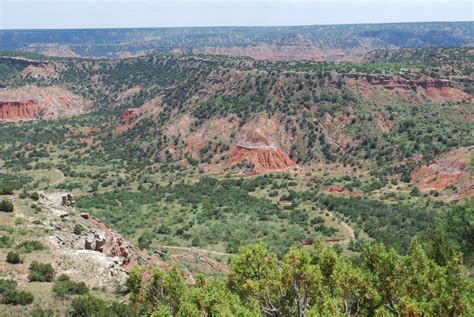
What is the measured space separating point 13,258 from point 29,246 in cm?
264

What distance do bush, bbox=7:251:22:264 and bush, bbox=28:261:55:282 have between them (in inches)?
43.7

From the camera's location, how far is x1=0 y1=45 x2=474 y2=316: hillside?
22406 millimetres

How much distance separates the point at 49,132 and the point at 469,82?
10725cm

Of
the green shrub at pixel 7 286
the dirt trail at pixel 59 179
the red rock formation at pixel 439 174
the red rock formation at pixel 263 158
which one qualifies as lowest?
the dirt trail at pixel 59 179

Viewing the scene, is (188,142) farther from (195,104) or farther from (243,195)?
(243,195)

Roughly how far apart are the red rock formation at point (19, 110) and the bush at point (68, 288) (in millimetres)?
136591

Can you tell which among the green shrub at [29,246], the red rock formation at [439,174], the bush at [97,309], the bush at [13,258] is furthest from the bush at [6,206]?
the red rock formation at [439,174]

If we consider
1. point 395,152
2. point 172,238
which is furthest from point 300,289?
point 395,152

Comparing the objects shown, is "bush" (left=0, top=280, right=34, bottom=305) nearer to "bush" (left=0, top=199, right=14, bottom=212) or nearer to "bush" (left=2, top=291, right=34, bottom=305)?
"bush" (left=2, top=291, right=34, bottom=305)

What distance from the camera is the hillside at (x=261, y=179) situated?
73.5 ft

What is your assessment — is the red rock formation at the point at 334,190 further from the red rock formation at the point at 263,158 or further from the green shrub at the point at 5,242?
the green shrub at the point at 5,242

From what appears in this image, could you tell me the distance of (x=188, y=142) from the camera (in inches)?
4296

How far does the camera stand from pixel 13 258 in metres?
31.5

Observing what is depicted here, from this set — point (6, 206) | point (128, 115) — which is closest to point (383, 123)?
point (128, 115)
